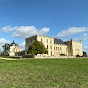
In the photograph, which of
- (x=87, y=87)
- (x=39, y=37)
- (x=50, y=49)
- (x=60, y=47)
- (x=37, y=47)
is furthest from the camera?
(x=60, y=47)

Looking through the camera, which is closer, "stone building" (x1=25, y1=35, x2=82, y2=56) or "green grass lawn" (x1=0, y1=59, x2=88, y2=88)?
"green grass lawn" (x1=0, y1=59, x2=88, y2=88)

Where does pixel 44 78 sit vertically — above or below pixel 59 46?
below

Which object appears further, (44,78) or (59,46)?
(59,46)

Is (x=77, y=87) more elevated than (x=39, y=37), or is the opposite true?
(x=39, y=37)

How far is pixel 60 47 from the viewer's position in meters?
58.8

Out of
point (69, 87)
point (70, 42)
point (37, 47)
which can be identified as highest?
point (70, 42)

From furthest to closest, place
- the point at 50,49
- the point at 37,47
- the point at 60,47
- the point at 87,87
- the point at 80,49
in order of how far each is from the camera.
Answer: the point at 80,49 < the point at 60,47 < the point at 50,49 < the point at 37,47 < the point at 87,87

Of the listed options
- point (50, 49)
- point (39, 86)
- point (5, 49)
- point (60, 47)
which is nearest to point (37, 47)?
point (50, 49)

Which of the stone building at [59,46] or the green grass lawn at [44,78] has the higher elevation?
the stone building at [59,46]

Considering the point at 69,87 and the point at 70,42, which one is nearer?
the point at 69,87

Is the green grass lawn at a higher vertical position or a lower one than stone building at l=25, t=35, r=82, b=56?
lower

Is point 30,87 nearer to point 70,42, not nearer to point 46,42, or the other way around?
point 46,42

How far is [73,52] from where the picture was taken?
60406 mm

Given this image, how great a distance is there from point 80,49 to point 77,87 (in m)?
63.6
